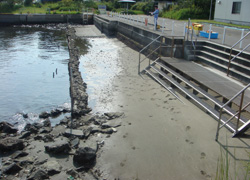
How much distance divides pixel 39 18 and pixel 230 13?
33.4 metres

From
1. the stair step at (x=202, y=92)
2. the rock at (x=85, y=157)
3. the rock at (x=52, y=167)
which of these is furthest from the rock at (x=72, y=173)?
the stair step at (x=202, y=92)

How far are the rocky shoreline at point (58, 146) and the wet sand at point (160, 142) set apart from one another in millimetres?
322

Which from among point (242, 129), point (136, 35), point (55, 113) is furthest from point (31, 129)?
point (136, 35)

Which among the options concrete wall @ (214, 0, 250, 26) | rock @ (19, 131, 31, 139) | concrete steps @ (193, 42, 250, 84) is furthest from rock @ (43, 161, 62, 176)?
concrete wall @ (214, 0, 250, 26)

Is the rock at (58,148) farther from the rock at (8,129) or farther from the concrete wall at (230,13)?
the concrete wall at (230,13)

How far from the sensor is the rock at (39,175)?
222 inches

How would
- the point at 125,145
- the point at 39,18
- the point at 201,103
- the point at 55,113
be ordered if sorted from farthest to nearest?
the point at 39,18, the point at 55,113, the point at 201,103, the point at 125,145

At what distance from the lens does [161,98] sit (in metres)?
10.2

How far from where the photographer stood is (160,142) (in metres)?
7.02

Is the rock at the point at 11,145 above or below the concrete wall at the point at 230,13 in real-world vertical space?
below

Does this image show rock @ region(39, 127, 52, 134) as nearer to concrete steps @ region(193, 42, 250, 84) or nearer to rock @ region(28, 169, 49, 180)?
rock @ region(28, 169, 49, 180)

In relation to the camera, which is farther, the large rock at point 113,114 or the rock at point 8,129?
the large rock at point 113,114

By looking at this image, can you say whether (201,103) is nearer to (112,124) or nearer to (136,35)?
(112,124)

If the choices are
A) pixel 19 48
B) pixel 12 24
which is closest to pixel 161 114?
pixel 19 48
